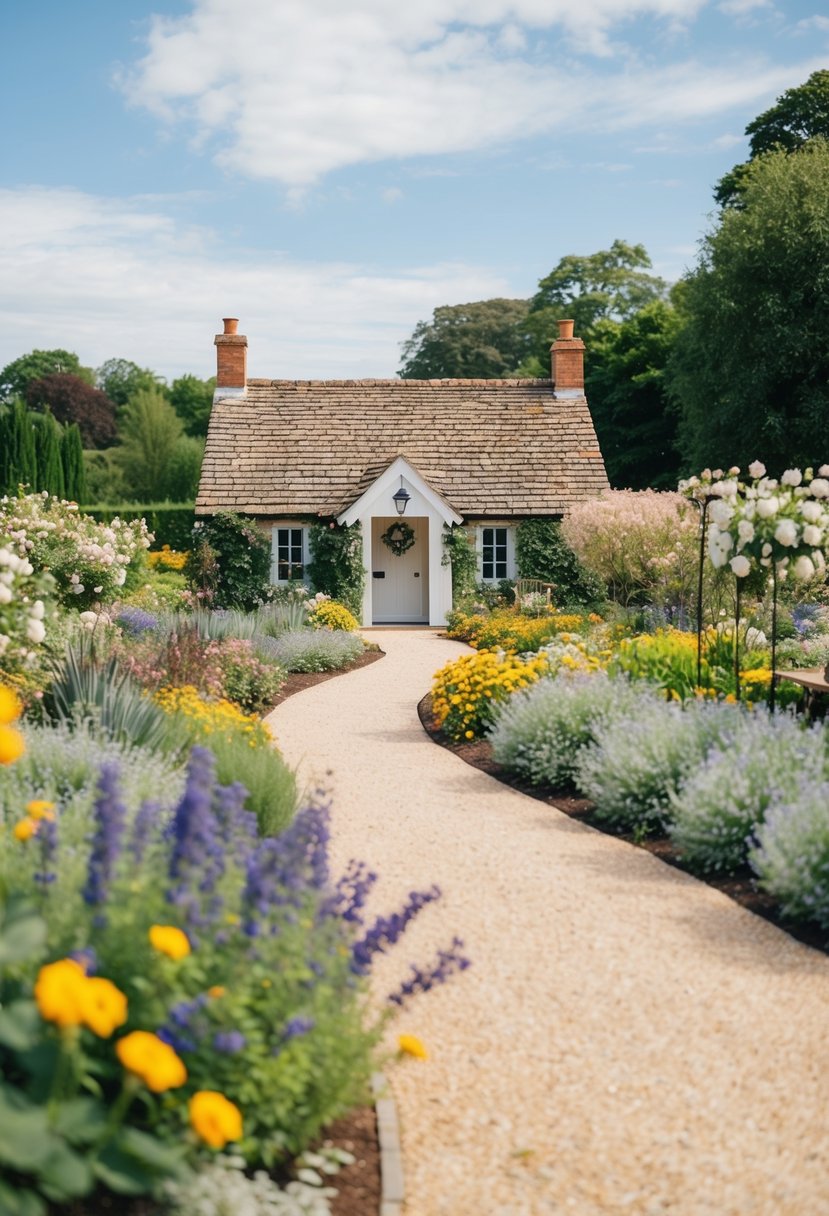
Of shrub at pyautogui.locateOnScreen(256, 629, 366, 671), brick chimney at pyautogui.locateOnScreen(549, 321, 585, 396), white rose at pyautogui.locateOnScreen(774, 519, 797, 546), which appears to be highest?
brick chimney at pyautogui.locateOnScreen(549, 321, 585, 396)

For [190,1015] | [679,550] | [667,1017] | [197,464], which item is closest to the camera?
[190,1015]

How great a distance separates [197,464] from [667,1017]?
140ft

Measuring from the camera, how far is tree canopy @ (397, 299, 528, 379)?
171 ft

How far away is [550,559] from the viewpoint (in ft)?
76.9

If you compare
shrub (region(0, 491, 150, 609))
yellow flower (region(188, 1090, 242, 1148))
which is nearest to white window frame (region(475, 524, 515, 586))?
shrub (region(0, 491, 150, 609))

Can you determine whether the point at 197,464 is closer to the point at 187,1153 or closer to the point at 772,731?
the point at 772,731

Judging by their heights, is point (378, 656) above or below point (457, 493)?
below

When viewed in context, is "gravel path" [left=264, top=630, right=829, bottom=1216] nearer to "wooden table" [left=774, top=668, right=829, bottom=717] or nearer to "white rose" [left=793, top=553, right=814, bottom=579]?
"white rose" [left=793, top=553, right=814, bottom=579]

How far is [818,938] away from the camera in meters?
5.88

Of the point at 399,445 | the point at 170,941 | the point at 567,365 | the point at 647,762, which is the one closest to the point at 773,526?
the point at 647,762

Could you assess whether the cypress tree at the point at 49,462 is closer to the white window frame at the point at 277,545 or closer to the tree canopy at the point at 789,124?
the white window frame at the point at 277,545

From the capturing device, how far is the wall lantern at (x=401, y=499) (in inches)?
897

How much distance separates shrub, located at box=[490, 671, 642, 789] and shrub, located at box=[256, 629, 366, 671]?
20.2ft

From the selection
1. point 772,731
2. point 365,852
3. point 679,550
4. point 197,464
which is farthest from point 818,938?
point 197,464
